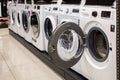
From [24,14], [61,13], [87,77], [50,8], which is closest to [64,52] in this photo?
[87,77]

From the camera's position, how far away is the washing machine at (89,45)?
1618 mm

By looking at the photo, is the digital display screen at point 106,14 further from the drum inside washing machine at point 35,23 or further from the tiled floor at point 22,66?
the drum inside washing machine at point 35,23

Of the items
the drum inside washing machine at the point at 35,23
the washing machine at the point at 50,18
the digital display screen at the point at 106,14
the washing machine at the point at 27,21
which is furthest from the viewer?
the washing machine at the point at 27,21

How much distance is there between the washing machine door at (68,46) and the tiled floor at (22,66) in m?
0.55

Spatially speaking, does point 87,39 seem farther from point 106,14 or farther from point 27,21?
point 27,21

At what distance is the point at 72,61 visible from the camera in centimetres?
197

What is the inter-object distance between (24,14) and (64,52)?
226cm

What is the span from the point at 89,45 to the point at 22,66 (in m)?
1.42

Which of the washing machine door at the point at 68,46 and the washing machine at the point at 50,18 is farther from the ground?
the washing machine at the point at 50,18

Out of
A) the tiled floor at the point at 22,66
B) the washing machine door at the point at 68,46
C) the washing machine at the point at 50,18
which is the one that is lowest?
the tiled floor at the point at 22,66

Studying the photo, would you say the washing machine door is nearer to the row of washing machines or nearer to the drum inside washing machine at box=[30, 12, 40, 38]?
the row of washing machines

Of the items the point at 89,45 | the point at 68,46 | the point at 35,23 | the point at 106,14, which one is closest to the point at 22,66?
the point at 35,23

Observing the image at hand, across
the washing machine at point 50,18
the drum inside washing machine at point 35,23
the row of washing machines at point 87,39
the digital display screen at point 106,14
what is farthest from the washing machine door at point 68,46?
the drum inside washing machine at point 35,23

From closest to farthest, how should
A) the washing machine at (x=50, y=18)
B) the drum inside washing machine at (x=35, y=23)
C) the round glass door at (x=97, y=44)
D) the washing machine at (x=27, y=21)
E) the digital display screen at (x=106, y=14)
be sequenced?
1. the digital display screen at (x=106, y=14)
2. the round glass door at (x=97, y=44)
3. the washing machine at (x=50, y=18)
4. the drum inside washing machine at (x=35, y=23)
5. the washing machine at (x=27, y=21)
